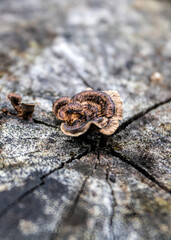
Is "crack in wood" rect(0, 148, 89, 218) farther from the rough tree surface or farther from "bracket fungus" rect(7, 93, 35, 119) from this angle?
"bracket fungus" rect(7, 93, 35, 119)

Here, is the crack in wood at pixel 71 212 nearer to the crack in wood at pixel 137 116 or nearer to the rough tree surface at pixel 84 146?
the rough tree surface at pixel 84 146

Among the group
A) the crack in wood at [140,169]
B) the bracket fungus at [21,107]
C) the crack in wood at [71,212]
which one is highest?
the bracket fungus at [21,107]

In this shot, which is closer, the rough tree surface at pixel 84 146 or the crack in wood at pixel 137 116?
the rough tree surface at pixel 84 146

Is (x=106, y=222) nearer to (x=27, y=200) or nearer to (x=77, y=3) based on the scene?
(x=27, y=200)

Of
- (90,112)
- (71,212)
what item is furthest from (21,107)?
(71,212)

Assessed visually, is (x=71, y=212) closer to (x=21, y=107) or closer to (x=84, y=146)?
(x=84, y=146)

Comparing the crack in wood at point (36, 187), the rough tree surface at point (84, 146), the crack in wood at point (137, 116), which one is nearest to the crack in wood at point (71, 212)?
the rough tree surface at point (84, 146)

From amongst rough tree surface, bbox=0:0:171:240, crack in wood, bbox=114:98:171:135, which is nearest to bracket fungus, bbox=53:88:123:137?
rough tree surface, bbox=0:0:171:240
